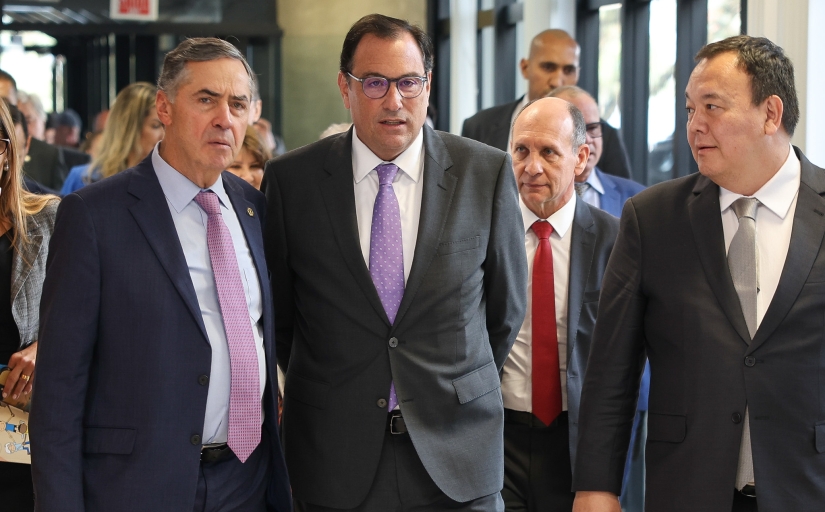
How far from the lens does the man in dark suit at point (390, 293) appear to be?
9.00ft

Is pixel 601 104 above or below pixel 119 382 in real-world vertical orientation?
above

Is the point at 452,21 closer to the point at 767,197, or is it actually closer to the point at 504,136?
the point at 504,136

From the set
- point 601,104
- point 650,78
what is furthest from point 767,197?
point 601,104

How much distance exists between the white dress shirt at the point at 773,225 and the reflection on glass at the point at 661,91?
13.3 ft

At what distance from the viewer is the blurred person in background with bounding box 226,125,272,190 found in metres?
4.60

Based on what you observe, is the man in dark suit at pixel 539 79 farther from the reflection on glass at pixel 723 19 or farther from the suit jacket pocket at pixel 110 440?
the suit jacket pocket at pixel 110 440

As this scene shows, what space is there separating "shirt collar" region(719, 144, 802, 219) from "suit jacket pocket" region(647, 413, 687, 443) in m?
0.57

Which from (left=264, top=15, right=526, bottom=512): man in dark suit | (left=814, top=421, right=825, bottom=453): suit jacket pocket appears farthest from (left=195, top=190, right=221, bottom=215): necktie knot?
(left=814, top=421, right=825, bottom=453): suit jacket pocket

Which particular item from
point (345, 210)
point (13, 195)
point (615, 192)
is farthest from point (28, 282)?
point (615, 192)

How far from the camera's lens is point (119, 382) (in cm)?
242

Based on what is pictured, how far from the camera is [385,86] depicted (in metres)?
2.82

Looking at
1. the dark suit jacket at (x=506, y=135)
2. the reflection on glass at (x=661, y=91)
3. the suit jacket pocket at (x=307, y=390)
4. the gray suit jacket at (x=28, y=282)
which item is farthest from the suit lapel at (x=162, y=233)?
the reflection on glass at (x=661, y=91)

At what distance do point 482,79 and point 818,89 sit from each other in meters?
5.59

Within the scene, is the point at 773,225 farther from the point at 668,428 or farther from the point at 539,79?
the point at 539,79
